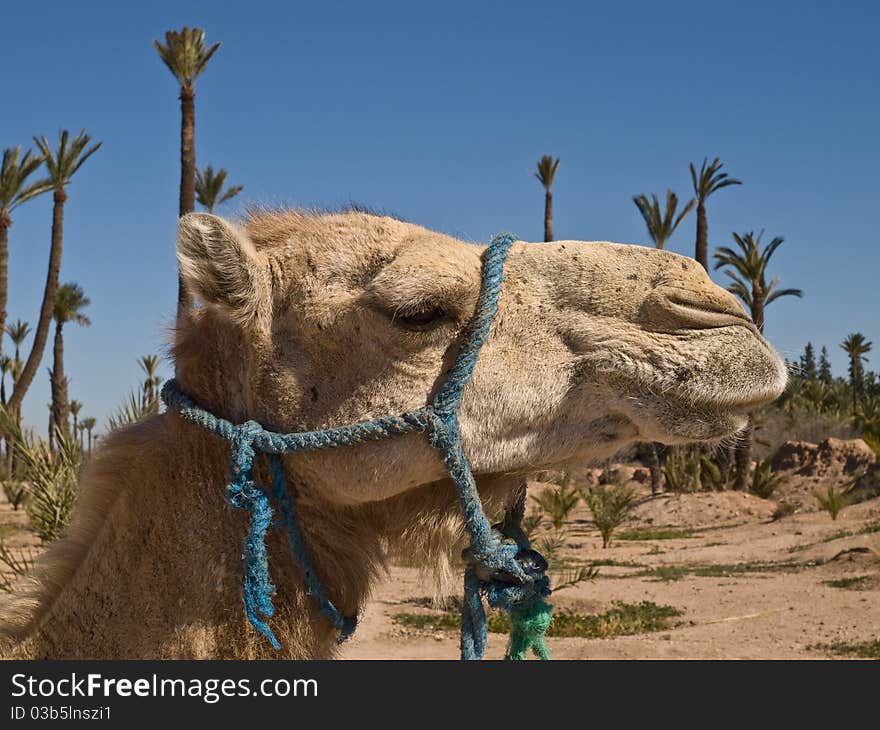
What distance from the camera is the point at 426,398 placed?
2512 millimetres

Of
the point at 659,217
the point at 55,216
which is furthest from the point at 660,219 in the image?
the point at 55,216

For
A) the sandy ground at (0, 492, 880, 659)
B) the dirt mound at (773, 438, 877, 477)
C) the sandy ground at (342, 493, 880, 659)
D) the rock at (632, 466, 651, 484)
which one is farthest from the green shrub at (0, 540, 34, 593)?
the rock at (632, 466, 651, 484)

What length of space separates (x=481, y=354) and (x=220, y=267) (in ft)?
2.42

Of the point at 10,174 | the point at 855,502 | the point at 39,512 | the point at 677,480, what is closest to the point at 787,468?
the point at 677,480

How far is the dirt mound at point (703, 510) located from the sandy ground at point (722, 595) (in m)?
1.05

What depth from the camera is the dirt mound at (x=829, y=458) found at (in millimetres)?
32312

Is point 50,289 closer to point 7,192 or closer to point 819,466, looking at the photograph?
point 7,192

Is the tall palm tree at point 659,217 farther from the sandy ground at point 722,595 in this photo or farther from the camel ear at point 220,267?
the camel ear at point 220,267

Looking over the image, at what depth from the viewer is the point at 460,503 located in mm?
2502

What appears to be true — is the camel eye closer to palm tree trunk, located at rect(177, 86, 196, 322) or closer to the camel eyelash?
the camel eyelash

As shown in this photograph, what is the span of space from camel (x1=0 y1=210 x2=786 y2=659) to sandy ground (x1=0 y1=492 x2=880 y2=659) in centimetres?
40

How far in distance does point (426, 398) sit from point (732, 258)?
3158 cm

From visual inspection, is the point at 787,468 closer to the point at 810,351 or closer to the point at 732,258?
the point at 732,258

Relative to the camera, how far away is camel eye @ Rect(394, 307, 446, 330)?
2525 millimetres
